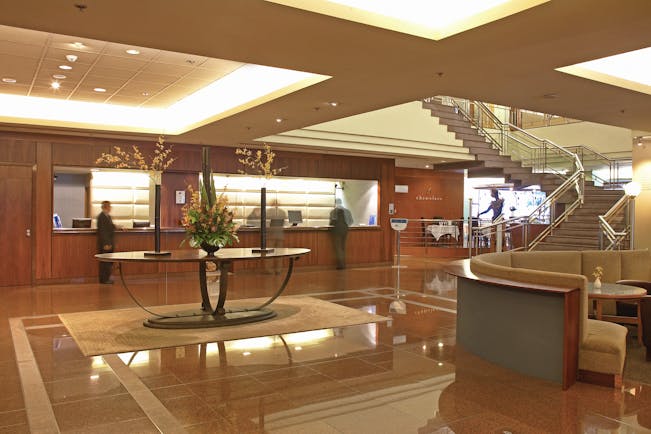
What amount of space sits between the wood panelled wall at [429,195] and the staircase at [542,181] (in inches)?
84.7

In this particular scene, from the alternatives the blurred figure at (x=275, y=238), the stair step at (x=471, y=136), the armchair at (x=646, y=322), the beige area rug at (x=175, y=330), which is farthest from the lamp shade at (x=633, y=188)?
the blurred figure at (x=275, y=238)

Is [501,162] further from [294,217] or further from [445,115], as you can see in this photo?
[294,217]

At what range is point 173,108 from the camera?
10.8m

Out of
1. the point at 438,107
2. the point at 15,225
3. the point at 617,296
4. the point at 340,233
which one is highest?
the point at 438,107

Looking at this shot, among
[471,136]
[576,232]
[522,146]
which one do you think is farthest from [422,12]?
[522,146]

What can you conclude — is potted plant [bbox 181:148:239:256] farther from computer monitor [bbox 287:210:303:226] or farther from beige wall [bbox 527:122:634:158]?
beige wall [bbox 527:122:634:158]

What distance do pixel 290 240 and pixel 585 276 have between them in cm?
865

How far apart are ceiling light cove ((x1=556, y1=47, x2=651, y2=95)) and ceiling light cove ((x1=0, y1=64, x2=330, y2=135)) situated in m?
3.56

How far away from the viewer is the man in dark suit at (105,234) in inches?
429

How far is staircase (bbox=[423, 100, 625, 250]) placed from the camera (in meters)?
13.0

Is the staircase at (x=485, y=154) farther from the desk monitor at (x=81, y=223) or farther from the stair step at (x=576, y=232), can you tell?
the desk monitor at (x=81, y=223)

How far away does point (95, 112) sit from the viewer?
1065 cm

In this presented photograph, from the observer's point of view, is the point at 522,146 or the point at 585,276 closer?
the point at 585,276

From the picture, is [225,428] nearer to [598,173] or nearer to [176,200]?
[176,200]
